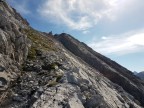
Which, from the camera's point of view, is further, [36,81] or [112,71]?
[112,71]

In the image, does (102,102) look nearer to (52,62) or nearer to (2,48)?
(52,62)

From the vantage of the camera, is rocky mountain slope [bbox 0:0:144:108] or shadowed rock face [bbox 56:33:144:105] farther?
shadowed rock face [bbox 56:33:144:105]

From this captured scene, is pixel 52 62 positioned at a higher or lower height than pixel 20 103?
higher

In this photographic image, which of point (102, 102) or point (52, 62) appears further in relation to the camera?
point (52, 62)

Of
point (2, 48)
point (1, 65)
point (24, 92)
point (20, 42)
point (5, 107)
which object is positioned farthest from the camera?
point (20, 42)

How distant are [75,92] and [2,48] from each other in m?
13.8

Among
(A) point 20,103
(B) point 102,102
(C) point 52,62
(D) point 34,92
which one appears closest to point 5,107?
(A) point 20,103

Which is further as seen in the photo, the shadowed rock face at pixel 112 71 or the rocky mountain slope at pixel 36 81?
the shadowed rock face at pixel 112 71

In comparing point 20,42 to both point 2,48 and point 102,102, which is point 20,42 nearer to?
point 2,48

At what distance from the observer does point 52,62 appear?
5228 centimetres

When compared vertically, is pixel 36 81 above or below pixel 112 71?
below

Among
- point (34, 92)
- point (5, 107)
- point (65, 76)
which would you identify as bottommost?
point (5, 107)

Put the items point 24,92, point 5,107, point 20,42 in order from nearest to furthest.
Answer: point 5,107 < point 24,92 < point 20,42

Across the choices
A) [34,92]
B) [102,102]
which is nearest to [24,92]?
[34,92]
